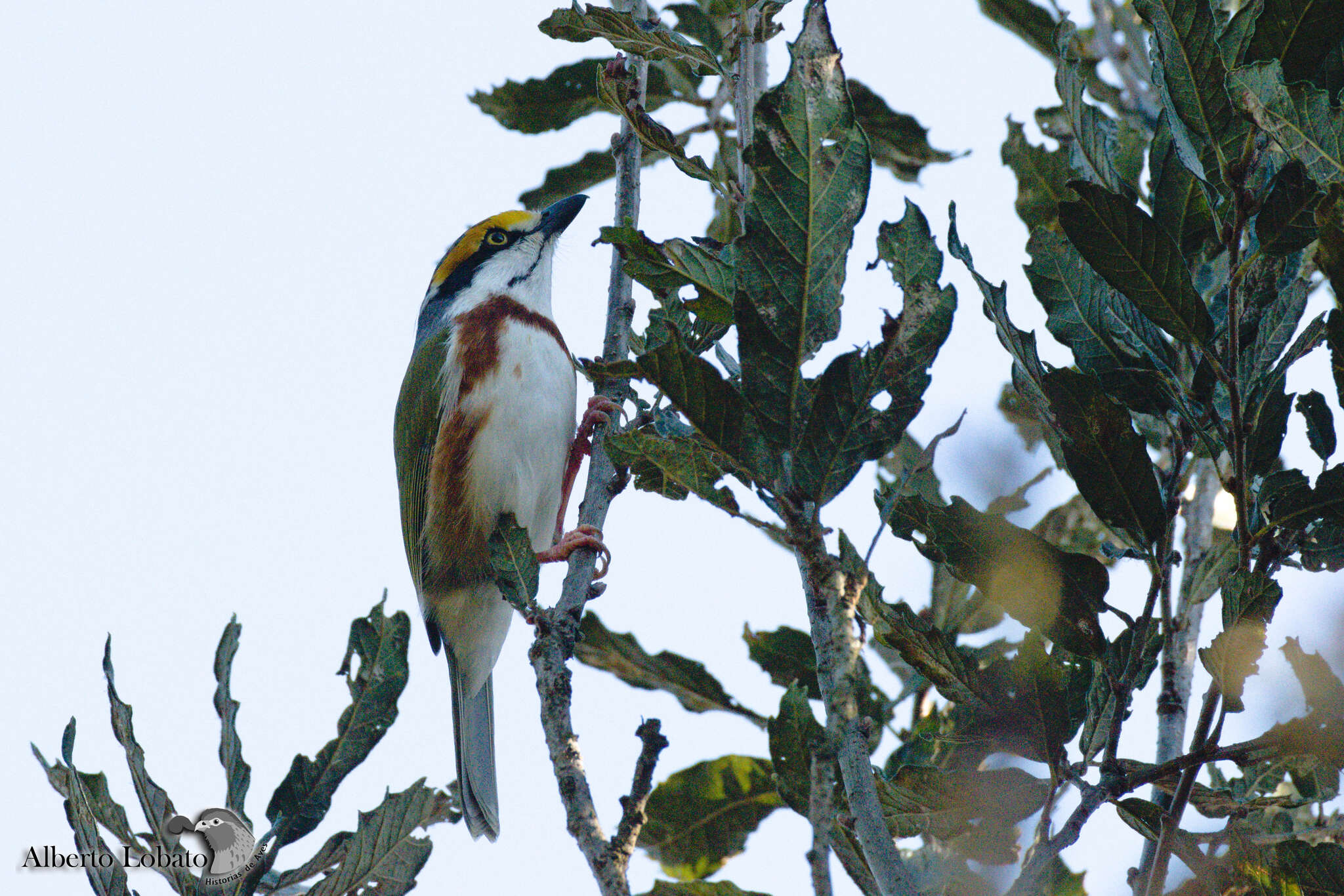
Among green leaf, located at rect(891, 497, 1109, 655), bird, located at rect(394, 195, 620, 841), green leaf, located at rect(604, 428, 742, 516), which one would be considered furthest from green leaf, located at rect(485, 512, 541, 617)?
bird, located at rect(394, 195, 620, 841)

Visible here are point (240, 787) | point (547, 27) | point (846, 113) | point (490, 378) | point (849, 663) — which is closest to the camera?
point (849, 663)

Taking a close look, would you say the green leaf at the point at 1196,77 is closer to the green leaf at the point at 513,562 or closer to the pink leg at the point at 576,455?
the green leaf at the point at 513,562

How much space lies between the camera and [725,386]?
1945 mm

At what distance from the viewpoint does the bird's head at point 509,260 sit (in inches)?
211

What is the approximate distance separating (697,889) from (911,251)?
1.23 meters

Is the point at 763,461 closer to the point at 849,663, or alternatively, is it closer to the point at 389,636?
the point at 849,663

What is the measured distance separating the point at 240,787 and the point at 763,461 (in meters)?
1.87

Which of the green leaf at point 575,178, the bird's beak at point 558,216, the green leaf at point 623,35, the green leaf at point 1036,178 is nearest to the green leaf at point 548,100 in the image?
the green leaf at point 575,178

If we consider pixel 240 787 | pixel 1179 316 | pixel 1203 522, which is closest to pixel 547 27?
pixel 1179 316

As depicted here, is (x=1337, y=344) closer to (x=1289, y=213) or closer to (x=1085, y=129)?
(x=1289, y=213)

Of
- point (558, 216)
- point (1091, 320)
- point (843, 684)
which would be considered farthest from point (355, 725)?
point (558, 216)

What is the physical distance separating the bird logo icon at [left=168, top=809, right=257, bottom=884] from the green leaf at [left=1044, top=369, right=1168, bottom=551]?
6.98ft

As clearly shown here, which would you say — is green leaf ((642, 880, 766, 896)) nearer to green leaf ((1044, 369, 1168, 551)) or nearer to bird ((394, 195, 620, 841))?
green leaf ((1044, 369, 1168, 551))

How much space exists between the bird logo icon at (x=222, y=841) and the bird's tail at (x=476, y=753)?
1.34 m
